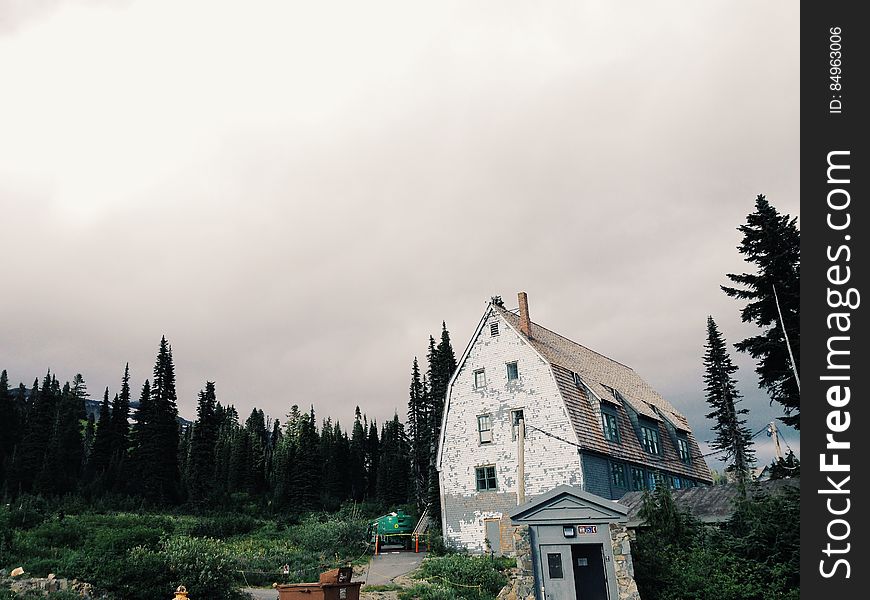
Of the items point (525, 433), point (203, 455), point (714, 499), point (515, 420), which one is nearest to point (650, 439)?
point (525, 433)

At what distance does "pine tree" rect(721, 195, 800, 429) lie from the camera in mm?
25625

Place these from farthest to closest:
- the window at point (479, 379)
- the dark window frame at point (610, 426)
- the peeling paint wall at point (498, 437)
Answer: the window at point (479, 379)
the dark window frame at point (610, 426)
the peeling paint wall at point (498, 437)

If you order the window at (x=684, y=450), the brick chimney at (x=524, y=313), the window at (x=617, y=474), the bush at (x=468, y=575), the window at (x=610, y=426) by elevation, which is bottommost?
the bush at (x=468, y=575)

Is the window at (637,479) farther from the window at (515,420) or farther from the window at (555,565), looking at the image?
the window at (555,565)

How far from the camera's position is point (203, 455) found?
71062 mm

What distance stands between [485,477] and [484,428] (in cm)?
263

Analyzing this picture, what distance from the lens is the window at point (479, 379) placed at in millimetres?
36906

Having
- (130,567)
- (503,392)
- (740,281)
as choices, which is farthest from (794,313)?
(130,567)

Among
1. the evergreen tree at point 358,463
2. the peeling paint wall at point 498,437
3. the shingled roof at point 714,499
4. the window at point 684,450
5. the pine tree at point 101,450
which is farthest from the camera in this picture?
the evergreen tree at point 358,463

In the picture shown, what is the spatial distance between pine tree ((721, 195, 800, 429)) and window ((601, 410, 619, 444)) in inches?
403

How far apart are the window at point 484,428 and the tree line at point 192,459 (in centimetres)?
1088

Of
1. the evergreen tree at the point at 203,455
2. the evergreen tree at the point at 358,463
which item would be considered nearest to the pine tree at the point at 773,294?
the evergreen tree at the point at 203,455

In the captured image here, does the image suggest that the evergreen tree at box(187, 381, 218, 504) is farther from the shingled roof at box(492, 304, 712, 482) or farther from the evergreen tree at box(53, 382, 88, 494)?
the shingled roof at box(492, 304, 712, 482)
